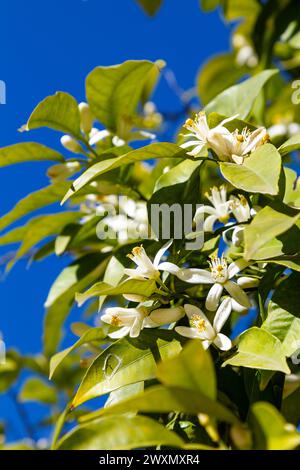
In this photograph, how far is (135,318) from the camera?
3.06 feet

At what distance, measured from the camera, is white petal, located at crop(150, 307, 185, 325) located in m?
0.94

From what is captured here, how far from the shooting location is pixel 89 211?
54.7 inches

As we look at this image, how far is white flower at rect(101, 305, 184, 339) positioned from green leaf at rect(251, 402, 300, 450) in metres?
0.30

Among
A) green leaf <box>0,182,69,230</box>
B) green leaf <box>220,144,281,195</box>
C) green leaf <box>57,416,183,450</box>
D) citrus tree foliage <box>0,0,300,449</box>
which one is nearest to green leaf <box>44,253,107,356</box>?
citrus tree foliage <box>0,0,300,449</box>

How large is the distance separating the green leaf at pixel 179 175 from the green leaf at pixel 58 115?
0.25 meters

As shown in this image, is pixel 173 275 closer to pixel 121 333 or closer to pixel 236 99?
pixel 121 333

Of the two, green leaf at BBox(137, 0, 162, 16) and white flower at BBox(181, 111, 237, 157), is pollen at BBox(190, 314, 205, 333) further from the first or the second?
green leaf at BBox(137, 0, 162, 16)

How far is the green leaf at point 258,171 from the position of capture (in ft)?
2.76

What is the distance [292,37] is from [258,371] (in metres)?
1.25

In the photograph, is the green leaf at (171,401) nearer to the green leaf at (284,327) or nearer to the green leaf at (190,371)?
the green leaf at (190,371)

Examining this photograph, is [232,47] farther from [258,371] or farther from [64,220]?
[258,371]

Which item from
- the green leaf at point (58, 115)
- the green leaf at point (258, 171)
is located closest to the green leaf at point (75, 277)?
the green leaf at point (58, 115)

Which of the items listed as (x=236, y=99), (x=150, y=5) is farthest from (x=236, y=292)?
(x=150, y=5)
